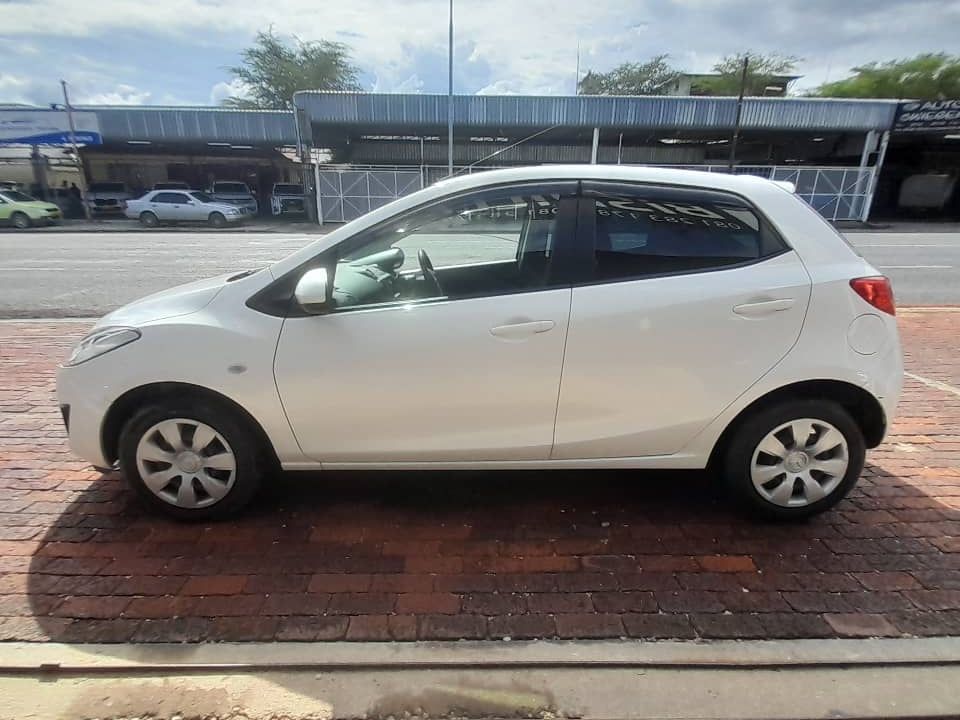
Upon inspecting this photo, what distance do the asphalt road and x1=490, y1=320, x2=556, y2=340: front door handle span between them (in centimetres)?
715

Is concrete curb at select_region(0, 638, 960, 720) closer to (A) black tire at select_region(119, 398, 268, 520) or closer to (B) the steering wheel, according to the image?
(A) black tire at select_region(119, 398, 268, 520)

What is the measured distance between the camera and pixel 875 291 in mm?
2643

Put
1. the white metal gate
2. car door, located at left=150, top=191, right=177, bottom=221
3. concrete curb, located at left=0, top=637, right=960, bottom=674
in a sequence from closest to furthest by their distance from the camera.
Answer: concrete curb, located at left=0, top=637, right=960, bottom=674
car door, located at left=150, top=191, right=177, bottom=221
the white metal gate

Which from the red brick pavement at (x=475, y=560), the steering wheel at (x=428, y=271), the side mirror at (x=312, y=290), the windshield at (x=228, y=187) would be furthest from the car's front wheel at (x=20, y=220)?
the side mirror at (x=312, y=290)

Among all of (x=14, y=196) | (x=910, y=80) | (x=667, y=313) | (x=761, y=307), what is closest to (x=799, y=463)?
(x=761, y=307)

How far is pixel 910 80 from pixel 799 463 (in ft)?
153

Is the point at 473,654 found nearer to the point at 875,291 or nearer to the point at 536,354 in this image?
the point at 536,354

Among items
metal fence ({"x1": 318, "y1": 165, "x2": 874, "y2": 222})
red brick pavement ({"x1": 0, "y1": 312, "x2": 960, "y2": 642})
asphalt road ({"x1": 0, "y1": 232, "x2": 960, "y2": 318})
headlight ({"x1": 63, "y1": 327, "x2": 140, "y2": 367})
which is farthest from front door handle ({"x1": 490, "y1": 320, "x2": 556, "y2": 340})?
metal fence ({"x1": 318, "y1": 165, "x2": 874, "y2": 222})

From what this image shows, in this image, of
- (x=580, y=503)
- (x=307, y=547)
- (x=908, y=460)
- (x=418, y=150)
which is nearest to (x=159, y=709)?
(x=307, y=547)

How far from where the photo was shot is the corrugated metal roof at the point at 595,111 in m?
24.4

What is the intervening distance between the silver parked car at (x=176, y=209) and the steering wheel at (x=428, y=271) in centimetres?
2361

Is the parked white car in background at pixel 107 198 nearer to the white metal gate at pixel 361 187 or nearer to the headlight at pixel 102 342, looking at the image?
the white metal gate at pixel 361 187

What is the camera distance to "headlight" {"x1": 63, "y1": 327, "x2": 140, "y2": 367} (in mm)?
2650

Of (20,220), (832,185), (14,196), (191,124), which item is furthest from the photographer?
(191,124)
